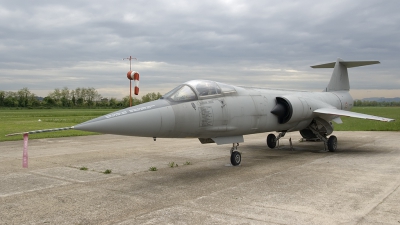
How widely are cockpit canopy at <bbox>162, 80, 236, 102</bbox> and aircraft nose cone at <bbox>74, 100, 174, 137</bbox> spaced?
0.38 meters

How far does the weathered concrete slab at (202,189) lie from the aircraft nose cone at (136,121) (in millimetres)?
1158

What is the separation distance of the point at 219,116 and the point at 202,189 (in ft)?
6.91

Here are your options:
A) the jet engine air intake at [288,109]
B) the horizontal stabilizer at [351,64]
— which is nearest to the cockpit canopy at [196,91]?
the jet engine air intake at [288,109]

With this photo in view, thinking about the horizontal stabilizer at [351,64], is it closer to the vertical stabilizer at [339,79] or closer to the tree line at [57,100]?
the vertical stabilizer at [339,79]

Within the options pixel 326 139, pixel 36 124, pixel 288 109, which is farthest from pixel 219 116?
pixel 36 124

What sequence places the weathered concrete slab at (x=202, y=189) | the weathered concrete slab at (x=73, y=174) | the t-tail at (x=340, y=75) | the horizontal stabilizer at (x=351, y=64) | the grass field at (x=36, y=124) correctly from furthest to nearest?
the grass field at (x=36, y=124), the t-tail at (x=340, y=75), the horizontal stabilizer at (x=351, y=64), the weathered concrete slab at (x=73, y=174), the weathered concrete slab at (x=202, y=189)

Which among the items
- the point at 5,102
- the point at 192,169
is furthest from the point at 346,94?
the point at 5,102

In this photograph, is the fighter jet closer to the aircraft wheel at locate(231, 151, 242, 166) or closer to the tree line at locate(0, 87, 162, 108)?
the aircraft wheel at locate(231, 151, 242, 166)

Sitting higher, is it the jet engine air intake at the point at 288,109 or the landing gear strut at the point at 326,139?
the jet engine air intake at the point at 288,109

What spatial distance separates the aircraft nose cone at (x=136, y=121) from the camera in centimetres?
591

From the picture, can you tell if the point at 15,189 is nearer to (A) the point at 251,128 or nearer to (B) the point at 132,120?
(B) the point at 132,120

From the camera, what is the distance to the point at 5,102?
88375mm

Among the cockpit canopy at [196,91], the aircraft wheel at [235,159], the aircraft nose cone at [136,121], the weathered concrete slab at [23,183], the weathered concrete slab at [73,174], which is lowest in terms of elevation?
the weathered concrete slab at [23,183]

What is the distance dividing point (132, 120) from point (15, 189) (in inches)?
109
